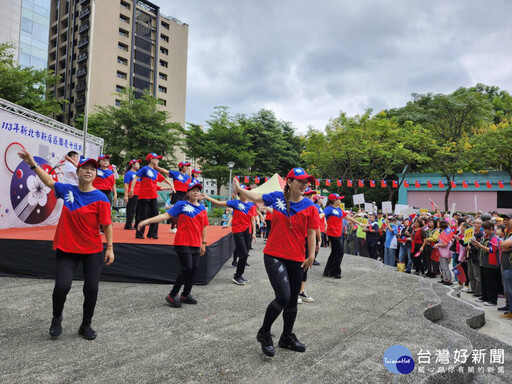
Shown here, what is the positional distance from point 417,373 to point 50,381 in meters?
3.16

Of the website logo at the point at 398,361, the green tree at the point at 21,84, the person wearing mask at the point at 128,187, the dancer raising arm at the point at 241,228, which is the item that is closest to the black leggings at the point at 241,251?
the dancer raising arm at the point at 241,228

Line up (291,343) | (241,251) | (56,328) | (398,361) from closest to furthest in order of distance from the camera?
1. (398,361)
2. (291,343)
3. (56,328)
4. (241,251)

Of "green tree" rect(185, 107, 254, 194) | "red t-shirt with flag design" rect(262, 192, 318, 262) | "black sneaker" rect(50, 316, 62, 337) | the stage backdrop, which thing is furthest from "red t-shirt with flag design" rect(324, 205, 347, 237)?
"green tree" rect(185, 107, 254, 194)

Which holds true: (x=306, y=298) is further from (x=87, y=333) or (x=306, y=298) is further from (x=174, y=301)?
(x=87, y=333)

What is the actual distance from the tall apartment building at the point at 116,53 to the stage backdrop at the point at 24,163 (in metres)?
36.2

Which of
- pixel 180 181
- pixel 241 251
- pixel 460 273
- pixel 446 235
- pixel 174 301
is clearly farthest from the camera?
pixel 446 235

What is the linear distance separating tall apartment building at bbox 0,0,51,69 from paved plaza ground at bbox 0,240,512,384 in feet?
123

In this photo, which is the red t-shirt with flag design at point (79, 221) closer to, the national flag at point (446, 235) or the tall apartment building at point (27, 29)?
the national flag at point (446, 235)

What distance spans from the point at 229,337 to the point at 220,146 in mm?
26633

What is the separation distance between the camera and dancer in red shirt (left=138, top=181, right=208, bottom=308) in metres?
4.80

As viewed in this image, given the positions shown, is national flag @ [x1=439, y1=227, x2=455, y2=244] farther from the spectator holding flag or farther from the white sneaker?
the white sneaker

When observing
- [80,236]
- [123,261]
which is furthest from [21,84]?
[80,236]

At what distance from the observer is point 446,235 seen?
9508 mm

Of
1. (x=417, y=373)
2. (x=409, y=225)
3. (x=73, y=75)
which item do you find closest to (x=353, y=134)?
(x=409, y=225)
